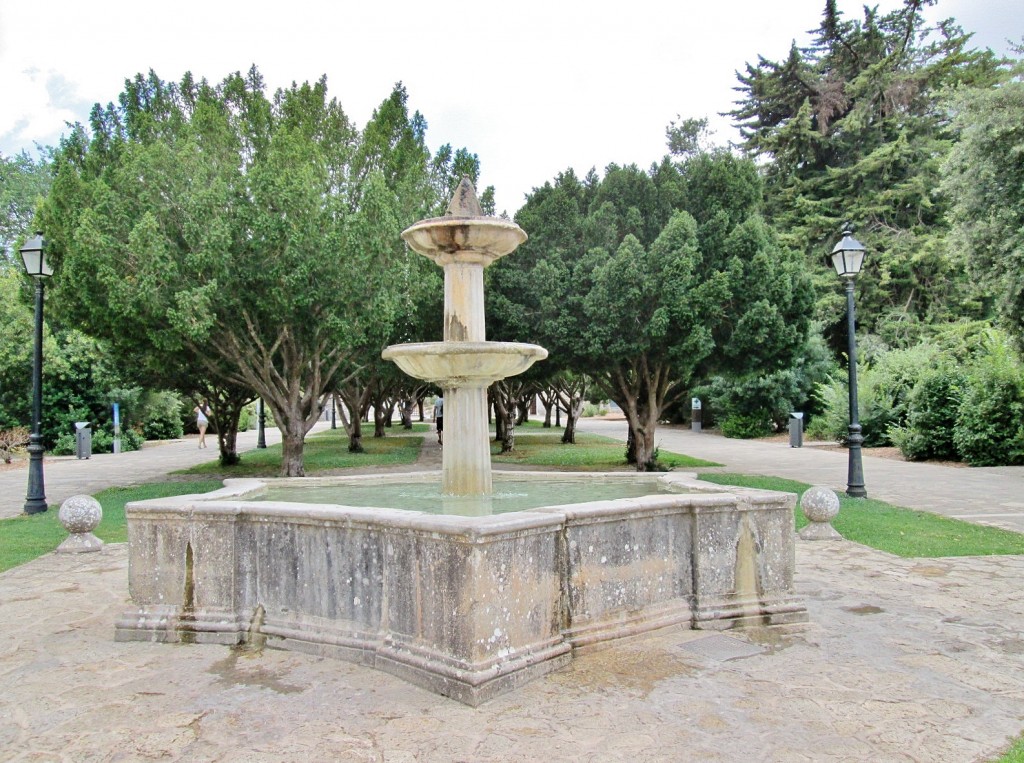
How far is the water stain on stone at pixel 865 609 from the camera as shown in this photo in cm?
593

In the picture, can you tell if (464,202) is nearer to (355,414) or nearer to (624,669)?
(624,669)

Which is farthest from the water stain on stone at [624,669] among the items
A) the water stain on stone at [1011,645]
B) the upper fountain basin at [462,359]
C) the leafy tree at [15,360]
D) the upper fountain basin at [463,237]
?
the leafy tree at [15,360]

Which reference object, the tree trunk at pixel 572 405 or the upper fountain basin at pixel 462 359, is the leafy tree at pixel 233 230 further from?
the tree trunk at pixel 572 405

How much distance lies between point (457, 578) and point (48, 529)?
29.4ft

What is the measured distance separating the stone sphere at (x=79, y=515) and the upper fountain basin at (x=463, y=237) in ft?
17.8

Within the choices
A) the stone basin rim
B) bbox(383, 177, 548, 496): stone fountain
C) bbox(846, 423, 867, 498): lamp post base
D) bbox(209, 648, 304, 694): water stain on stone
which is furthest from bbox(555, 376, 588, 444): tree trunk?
bbox(209, 648, 304, 694): water stain on stone

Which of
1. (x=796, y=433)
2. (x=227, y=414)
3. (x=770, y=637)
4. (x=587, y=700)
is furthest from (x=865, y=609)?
(x=796, y=433)

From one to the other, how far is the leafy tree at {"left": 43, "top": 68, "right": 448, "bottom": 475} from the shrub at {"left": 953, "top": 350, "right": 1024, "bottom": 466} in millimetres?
13875

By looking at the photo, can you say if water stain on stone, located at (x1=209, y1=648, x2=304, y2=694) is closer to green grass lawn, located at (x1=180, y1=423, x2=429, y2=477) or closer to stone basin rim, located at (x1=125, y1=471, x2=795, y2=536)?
stone basin rim, located at (x1=125, y1=471, x2=795, y2=536)

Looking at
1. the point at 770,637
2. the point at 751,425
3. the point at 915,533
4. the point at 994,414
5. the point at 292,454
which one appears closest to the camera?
the point at 770,637

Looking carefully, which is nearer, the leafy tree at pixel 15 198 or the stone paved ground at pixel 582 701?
the stone paved ground at pixel 582 701

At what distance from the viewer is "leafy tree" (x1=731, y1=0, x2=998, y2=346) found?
94.9ft

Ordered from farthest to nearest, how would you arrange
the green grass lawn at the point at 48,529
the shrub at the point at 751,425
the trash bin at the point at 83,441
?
the shrub at the point at 751,425 → the trash bin at the point at 83,441 → the green grass lawn at the point at 48,529

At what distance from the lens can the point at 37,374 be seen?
12086 millimetres
